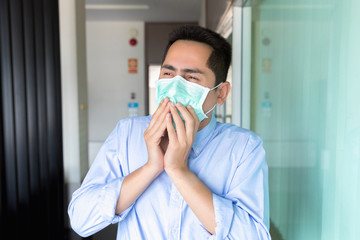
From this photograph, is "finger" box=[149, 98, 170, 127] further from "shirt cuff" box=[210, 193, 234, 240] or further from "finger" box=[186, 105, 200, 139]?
"shirt cuff" box=[210, 193, 234, 240]

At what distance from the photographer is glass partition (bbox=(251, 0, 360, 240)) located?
Result: 0.83 meters

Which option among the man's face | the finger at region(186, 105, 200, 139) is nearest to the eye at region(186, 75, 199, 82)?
the man's face

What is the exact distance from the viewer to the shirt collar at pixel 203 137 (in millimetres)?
970

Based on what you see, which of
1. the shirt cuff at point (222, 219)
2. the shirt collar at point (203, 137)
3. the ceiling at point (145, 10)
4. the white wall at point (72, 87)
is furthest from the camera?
the ceiling at point (145, 10)

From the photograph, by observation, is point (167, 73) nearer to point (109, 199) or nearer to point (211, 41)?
point (211, 41)

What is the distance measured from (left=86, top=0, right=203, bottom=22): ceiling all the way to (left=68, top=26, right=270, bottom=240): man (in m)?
4.45

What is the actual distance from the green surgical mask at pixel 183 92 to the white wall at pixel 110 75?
5.66m

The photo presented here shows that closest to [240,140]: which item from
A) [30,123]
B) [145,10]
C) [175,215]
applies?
[175,215]

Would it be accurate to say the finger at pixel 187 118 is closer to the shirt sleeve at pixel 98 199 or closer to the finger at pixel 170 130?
the finger at pixel 170 130

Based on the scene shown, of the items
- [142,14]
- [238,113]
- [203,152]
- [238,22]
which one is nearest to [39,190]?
[238,113]

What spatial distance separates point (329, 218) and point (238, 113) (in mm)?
1374

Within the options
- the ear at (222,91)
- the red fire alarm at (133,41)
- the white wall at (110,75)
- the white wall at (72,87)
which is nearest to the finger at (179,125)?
the ear at (222,91)

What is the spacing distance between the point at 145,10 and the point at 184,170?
5268 mm

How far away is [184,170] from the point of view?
811 millimetres
